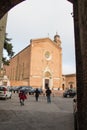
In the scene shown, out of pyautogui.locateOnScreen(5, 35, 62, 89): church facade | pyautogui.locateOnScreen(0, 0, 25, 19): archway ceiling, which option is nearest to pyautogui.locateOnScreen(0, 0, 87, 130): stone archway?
pyautogui.locateOnScreen(0, 0, 25, 19): archway ceiling

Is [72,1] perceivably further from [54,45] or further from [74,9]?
[54,45]

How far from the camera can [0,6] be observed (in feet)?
33.0

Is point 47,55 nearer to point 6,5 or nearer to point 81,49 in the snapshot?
point 6,5

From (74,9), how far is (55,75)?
52.7 meters

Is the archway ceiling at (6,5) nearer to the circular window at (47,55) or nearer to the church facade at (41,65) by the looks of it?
the church facade at (41,65)

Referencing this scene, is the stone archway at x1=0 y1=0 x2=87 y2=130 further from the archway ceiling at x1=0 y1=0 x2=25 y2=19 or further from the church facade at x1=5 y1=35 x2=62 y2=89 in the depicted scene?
the church facade at x1=5 y1=35 x2=62 y2=89

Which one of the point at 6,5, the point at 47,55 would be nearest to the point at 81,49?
the point at 6,5

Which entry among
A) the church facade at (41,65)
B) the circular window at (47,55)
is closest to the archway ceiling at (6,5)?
the church facade at (41,65)

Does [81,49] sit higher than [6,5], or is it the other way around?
[6,5]

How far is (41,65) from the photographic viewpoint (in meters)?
61.3

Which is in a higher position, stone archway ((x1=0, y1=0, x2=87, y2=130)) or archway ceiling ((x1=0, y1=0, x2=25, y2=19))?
archway ceiling ((x1=0, y1=0, x2=25, y2=19))

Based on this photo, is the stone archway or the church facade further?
the church facade

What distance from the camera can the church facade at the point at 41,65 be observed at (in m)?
60.2

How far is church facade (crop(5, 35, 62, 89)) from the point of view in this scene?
60.2 meters
